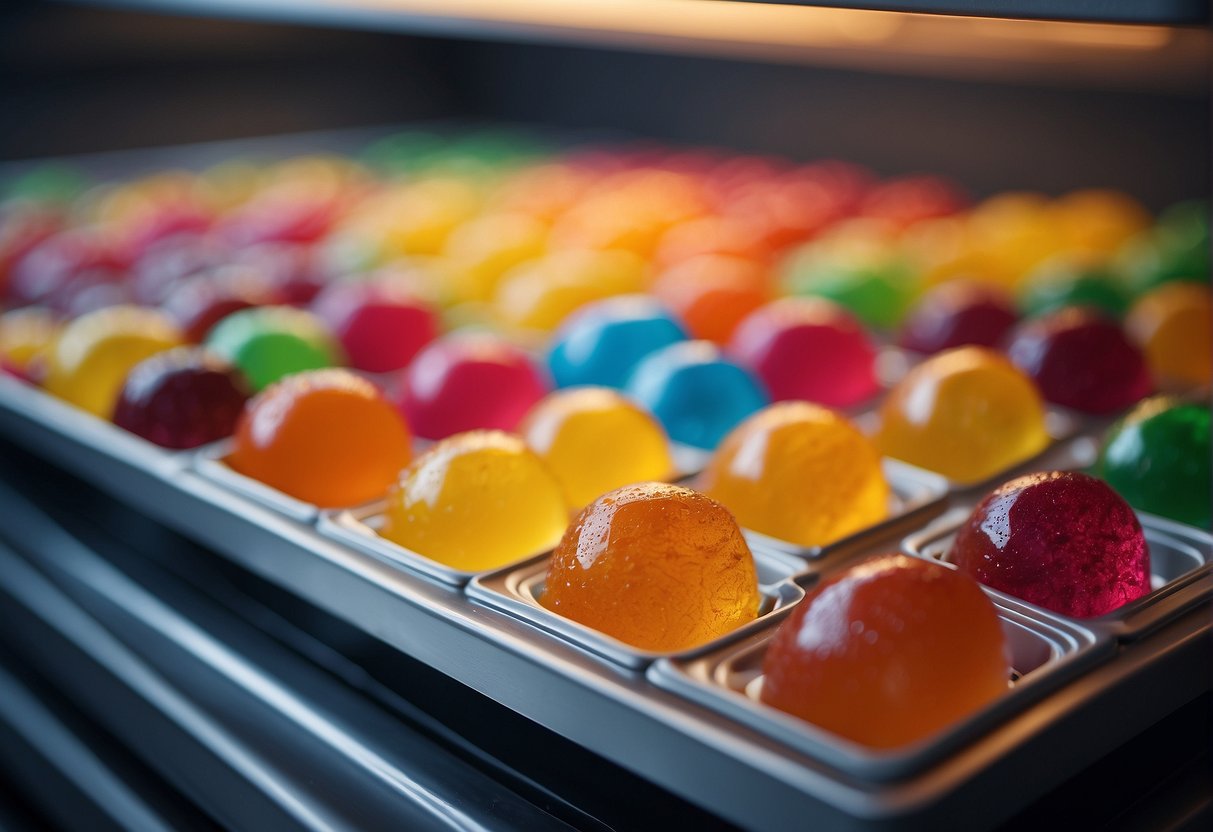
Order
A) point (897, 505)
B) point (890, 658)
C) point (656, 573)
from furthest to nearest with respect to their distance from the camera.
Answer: point (897, 505), point (656, 573), point (890, 658)

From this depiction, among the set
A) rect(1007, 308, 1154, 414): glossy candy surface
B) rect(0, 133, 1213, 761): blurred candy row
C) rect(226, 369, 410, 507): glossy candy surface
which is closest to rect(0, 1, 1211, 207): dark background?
rect(0, 133, 1213, 761): blurred candy row

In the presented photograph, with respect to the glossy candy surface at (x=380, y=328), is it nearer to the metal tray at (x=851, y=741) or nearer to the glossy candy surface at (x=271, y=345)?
the glossy candy surface at (x=271, y=345)

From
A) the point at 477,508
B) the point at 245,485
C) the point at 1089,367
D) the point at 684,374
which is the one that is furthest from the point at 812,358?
the point at 245,485

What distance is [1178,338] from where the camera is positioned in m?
1.48

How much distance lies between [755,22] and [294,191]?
1.23 metres

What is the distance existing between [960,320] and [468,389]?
71cm

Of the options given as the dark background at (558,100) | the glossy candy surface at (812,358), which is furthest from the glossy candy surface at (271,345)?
the dark background at (558,100)

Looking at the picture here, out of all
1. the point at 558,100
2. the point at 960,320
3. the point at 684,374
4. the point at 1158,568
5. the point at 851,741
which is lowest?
the point at 851,741

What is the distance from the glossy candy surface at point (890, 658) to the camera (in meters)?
0.72

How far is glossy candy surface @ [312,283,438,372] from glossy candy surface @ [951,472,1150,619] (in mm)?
1009

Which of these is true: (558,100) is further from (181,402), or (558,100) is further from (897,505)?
(897,505)

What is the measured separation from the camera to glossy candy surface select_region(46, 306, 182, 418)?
152cm

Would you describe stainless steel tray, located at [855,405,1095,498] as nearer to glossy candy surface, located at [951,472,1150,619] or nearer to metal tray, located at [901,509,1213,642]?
metal tray, located at [901,509,1213,642]

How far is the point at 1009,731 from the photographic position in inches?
27.7
